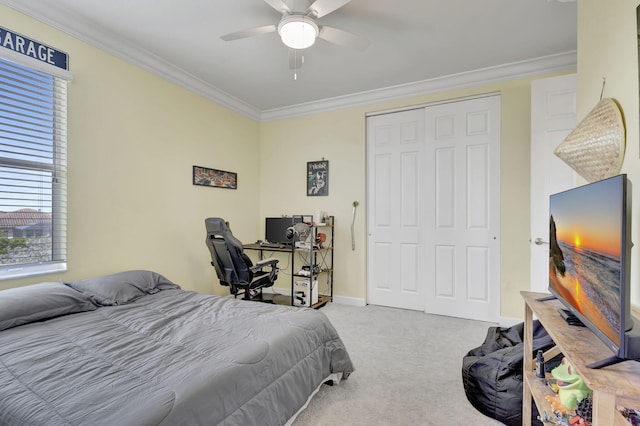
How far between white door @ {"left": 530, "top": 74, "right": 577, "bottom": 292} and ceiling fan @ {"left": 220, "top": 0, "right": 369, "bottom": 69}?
6.10ft

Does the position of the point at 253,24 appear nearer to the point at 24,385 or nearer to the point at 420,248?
the point at 24,385

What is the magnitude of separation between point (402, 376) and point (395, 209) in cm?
214

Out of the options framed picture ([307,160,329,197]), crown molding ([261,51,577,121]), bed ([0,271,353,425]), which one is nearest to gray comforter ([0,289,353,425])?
bed ([0,271,353,425])

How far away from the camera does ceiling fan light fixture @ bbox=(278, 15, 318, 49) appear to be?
2107mm

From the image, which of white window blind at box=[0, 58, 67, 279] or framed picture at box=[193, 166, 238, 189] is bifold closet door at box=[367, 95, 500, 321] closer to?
framed picture at box=[193, 166, 238, 189]

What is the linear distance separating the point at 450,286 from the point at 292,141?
9.55 feet

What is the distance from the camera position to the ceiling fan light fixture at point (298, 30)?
2107 millimetres

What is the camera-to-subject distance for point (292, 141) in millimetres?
4582

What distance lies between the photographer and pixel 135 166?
9.93 ft

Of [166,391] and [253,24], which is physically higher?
[253,24]

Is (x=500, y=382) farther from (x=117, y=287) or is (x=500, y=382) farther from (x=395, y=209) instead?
(x=117, y=287)

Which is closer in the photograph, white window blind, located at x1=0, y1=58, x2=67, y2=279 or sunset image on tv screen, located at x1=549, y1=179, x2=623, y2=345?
sunset image on tv screen, located at x1=549, y1=179, x2=623, y2=345

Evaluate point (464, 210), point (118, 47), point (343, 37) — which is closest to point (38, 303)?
point (118, 47)

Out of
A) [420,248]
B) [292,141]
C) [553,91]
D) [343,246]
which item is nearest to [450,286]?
[420,248]
